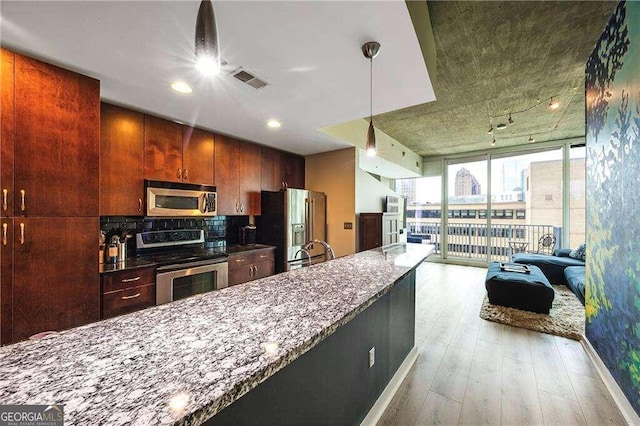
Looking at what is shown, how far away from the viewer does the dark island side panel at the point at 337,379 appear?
880 mm

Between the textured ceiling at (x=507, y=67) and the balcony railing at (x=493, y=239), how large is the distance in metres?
2.26

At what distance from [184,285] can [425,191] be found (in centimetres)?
644

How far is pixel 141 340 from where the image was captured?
0.79 m

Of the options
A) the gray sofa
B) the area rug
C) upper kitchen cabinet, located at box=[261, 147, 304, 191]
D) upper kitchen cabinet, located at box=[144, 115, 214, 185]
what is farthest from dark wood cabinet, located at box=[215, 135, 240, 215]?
the gray sofa

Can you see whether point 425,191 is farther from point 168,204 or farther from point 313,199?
point 168,204

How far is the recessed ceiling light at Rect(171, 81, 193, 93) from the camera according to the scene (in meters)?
2.15

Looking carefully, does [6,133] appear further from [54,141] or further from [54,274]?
[54,274]

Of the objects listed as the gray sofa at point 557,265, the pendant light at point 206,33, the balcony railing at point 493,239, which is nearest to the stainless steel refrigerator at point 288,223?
the pendant light at point 206,33

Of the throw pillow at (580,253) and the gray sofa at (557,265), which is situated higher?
the throw pillow at (580,253)

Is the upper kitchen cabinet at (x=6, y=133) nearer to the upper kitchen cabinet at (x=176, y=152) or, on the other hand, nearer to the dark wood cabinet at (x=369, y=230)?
the upper kitchen cabinet at (x=176, y=152)

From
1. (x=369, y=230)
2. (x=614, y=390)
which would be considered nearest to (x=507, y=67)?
(x=369, y=230)

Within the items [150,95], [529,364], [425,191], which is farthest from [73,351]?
[425,191]

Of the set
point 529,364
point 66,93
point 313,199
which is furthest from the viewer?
point 313,199

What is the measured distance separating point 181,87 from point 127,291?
5.92ft
